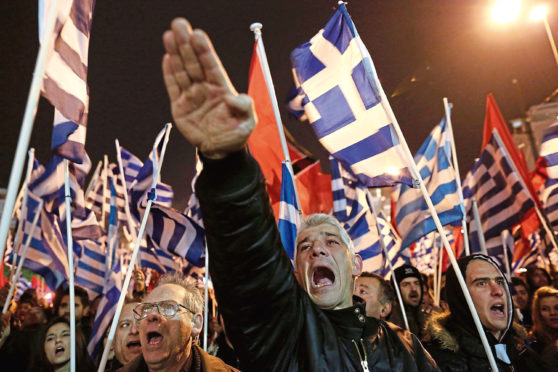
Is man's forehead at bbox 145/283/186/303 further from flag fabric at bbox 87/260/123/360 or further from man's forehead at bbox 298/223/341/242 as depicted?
flag fabric at bbox 87/260/123/360

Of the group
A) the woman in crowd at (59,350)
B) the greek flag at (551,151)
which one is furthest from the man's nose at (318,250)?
the greek flag at (551,151)

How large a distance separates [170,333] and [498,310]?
7.94ft

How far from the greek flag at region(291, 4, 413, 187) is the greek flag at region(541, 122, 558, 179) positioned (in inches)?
152

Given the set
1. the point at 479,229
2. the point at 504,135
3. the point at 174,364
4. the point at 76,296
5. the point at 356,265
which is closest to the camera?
the point at 356,265

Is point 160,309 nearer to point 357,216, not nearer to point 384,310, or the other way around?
point 384,310

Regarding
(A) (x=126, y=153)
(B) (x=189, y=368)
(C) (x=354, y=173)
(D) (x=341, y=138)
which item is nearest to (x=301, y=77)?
(D) (x=341, y=138)

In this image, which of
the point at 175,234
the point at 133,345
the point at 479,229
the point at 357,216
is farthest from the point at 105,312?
the point at 479,229

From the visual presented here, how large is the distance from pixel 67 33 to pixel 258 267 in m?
2.58

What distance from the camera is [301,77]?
14.8 ft

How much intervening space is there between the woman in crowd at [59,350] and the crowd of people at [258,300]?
0.04 feet

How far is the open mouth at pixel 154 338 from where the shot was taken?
2.90m

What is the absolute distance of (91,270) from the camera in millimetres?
7582

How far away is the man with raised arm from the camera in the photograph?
1.22 metres

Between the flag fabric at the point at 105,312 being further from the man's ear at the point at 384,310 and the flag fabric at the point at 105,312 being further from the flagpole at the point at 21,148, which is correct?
the flagpole at the point at 21,148
